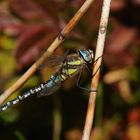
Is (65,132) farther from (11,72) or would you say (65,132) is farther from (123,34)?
(123,34)

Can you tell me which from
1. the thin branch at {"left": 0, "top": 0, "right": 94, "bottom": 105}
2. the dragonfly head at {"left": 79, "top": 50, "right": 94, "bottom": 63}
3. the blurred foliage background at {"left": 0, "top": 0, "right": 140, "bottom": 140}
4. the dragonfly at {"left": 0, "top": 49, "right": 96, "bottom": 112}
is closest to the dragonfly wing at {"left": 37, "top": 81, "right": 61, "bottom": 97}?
the dragonfly at {"left": 0, "top": 49, "right": 96, "bottom": 112}

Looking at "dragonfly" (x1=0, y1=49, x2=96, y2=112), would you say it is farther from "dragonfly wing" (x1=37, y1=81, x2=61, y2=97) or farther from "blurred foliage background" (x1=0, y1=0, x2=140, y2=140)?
"blurred foliage background" (x1=0, y1=0, x2=140, y2=140)

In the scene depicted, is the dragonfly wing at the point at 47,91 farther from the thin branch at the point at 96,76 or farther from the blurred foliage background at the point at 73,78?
the blurred foliage background at the point at 73,78

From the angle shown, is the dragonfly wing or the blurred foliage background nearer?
the dragonfly wing

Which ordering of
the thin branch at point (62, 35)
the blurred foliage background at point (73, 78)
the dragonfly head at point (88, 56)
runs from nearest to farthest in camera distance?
Answer: 1. the thin branch at point (62, 35)
2. the dragonfly head at point (88, 56)
3. the blurred foliage background at point (73, 78)

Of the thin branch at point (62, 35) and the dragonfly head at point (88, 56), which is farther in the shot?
the dragonfly head at point (88, 56)

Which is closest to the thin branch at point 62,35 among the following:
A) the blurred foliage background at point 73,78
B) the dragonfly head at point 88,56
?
the dragonfly head at point 88,56

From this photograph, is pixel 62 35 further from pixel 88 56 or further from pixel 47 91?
pixel 47 91

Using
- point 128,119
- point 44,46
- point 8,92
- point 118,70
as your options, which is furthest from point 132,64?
point 8,92

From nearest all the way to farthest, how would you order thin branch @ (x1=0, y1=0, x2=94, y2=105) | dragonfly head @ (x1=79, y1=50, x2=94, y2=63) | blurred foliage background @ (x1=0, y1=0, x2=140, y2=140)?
thin branch @ (x1=0, y1=0, x2=94, y2=105)
dragonfly head @ (x1=79, y1=50, x2=94, y2=63)
blurred foliage background @ (x1=0, y1=0, x2=140, y2=140)
